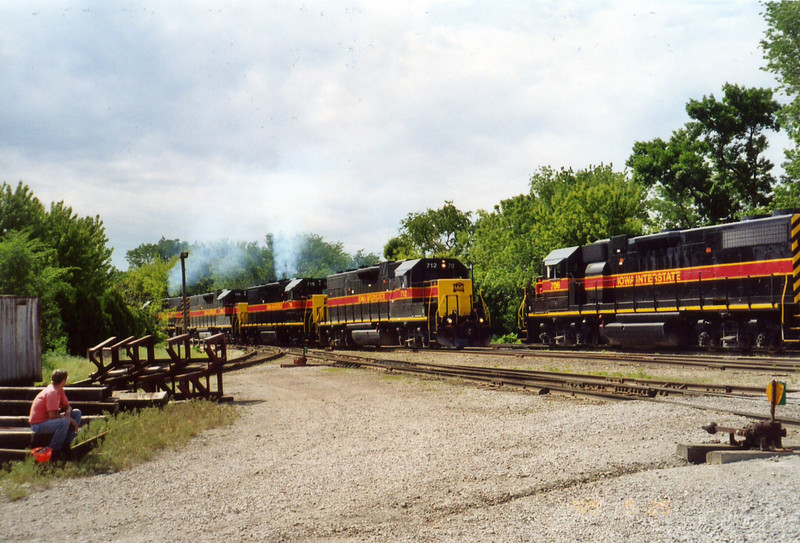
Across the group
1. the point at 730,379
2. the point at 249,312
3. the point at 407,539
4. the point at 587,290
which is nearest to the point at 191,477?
the point at 407,539

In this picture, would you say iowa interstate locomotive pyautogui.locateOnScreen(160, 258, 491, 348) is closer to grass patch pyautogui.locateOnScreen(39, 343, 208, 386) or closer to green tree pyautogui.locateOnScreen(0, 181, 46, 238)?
grass patch pyautogui.locateOnScreen(39, 343, 208, 386)

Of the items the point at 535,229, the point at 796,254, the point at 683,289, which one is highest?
the point at 535,229

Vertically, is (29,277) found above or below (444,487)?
above

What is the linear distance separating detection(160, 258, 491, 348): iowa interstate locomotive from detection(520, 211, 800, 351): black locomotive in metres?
3.54

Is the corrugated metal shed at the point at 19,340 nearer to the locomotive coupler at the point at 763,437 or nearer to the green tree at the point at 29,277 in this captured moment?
the green tree at the point at 29,277

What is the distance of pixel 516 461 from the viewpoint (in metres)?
7.59

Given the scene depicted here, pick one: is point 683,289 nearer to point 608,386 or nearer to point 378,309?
point 608,386

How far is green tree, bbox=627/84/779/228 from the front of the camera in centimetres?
3697

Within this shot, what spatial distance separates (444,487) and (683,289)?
55.5 ft

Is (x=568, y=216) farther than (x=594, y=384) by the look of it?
Yes

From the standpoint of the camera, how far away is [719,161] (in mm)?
37875

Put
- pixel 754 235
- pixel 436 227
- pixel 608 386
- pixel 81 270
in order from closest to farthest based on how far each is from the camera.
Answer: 1. pixel 608 386
2. pixel 754 235
3. pixel 81 270
4. pixel 436 227

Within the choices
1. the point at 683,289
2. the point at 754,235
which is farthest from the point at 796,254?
the point at 683,289

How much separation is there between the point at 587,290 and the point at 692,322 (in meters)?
4.28
